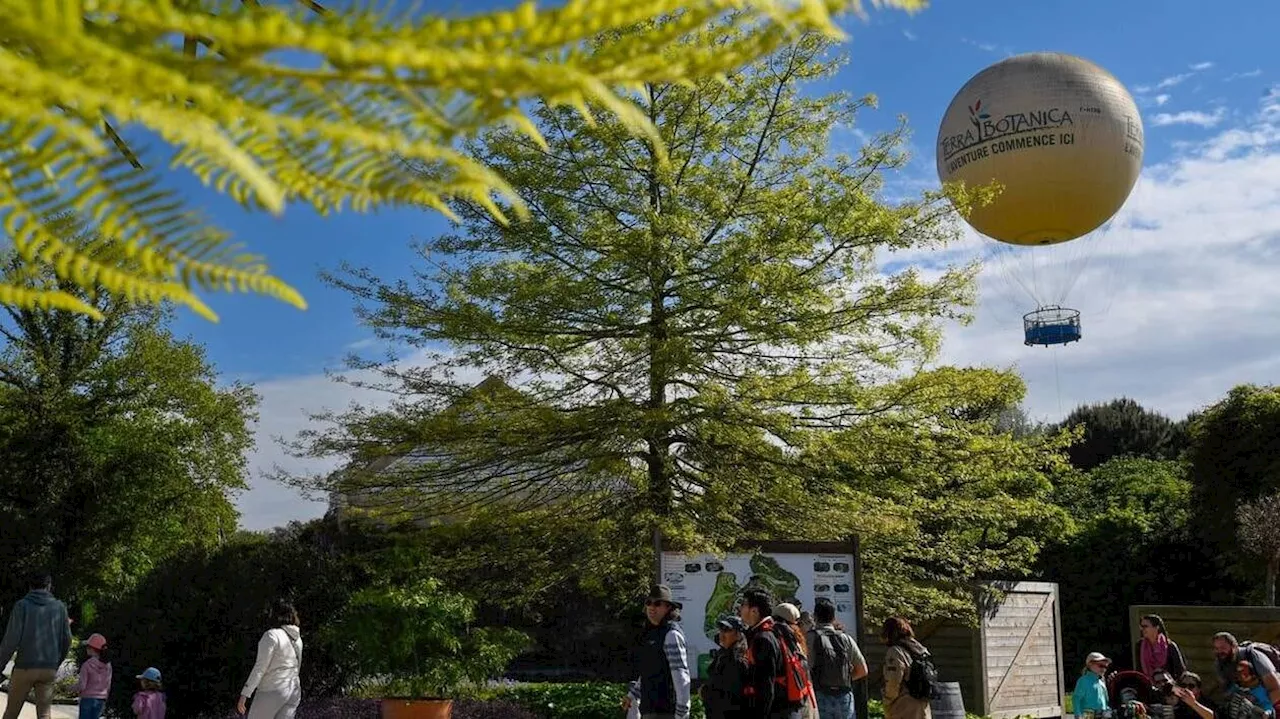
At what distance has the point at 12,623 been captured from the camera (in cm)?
1046

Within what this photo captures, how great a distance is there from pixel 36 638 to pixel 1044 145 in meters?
18.6

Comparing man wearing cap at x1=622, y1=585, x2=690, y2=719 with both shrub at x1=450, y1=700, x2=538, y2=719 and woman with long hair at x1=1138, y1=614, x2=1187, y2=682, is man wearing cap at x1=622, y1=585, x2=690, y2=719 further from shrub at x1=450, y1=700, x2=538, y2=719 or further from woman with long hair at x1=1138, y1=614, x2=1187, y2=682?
woman with long hair at x1=1138, y1=614, x2=1187, y2=682

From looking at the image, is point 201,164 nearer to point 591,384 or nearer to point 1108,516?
point 591,384

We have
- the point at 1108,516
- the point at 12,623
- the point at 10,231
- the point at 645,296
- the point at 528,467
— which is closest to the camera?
the point at 10,231

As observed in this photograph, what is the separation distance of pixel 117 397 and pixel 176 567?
599 inches

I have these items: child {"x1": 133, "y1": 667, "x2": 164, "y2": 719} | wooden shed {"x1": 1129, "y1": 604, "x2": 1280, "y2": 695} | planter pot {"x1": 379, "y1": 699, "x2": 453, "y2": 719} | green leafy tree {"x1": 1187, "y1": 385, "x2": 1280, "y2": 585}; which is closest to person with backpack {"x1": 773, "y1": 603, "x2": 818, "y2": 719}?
planter pot {"x1": 379, "y1": 699, "x2": 453, "y2": 719}

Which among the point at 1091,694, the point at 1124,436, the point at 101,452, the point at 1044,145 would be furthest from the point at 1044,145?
the point at 1124,436

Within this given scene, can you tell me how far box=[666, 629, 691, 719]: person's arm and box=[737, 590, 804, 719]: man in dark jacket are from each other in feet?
2.14

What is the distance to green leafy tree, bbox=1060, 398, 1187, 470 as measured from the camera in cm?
4291

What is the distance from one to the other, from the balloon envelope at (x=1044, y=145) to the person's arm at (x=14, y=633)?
17050mm

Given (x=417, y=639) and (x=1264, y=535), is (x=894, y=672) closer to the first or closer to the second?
(x=417, y=639)

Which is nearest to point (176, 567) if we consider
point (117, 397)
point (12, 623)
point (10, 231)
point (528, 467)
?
point (12, 623)

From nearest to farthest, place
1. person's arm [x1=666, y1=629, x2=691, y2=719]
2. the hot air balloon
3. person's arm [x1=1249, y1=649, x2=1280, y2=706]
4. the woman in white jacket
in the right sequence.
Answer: person's arm [x1=666, y1=629, x2=691, y2=719] < person's arm [x1=1249, y1=649, x2=1280, y2=706] < the woman in white jacket < the hot air balloon

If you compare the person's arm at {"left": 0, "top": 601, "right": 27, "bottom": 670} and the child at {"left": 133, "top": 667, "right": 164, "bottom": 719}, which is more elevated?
the person's arm at {"left": 0, "top": 601, "right": 27, "bottom": 670}
